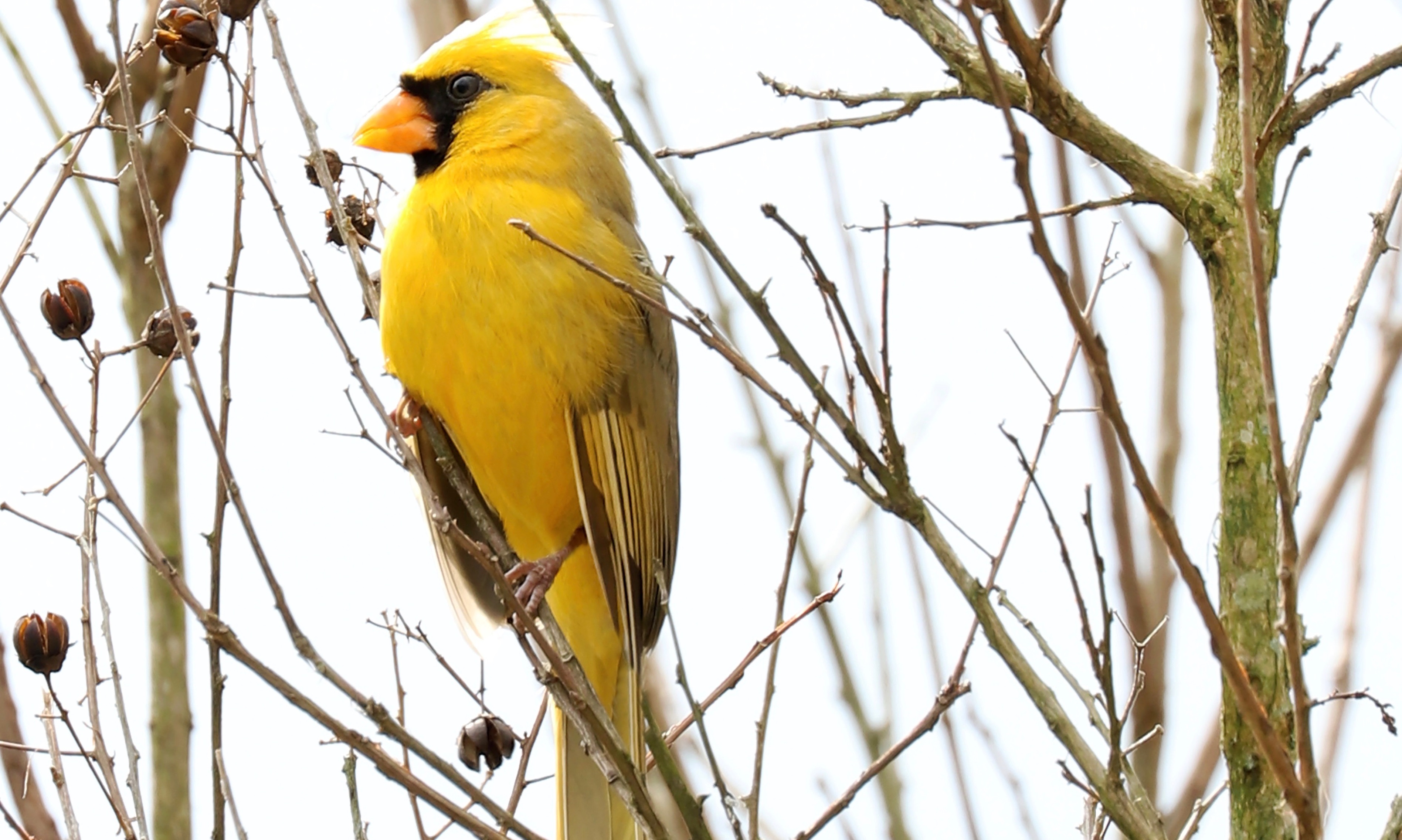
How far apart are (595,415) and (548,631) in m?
0.66

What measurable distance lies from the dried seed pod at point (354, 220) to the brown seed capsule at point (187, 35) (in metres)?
0.35

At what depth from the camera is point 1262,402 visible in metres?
2.17

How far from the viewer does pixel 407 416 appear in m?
3.04

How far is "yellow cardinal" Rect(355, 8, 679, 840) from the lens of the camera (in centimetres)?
296

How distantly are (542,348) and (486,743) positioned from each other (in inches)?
30.7

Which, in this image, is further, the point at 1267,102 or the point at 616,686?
the point at 616,686

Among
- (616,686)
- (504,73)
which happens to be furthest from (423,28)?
(616,686)

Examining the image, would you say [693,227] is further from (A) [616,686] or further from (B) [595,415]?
(A) [616,686]

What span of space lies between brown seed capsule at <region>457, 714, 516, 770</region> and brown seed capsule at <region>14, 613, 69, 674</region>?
26.6 inches

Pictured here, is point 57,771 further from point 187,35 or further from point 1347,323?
point 1347,323

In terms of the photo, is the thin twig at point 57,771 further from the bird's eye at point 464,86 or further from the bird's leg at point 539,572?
the bird's eye at point 464,86

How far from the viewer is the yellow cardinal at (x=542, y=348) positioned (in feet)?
9.71

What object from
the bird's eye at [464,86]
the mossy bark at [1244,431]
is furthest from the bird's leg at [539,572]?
the mossy bark at [1244,431]

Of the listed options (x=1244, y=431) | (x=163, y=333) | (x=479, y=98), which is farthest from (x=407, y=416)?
(x=1244, y=431)
